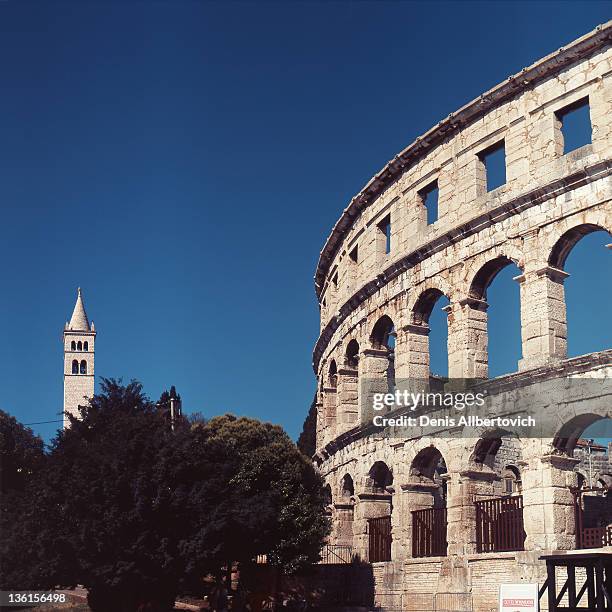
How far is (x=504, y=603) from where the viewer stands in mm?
16938

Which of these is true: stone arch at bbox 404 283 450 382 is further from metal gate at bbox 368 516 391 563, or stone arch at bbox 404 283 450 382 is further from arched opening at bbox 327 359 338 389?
arched opening at bbox 327 359 338 389

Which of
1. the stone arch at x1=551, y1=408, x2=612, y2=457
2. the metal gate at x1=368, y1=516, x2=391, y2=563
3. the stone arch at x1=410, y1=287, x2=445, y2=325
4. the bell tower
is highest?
the bell tower

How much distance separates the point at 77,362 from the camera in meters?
97.9

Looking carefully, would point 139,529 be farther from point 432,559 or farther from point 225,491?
point 432,559

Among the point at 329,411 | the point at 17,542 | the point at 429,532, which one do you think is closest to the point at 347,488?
the point at 329,411

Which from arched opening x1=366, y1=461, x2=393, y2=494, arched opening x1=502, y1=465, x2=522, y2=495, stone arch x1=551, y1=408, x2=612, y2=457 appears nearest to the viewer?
stone arch x1=551, y1=408, x2=612, y2=457

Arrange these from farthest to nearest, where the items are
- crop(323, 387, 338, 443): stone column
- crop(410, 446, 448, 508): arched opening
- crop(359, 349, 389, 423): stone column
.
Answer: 1. crop(323, 387, 338, 443): stone column
2. crop(359, 349, 389, 423): stone column
3. crop(410, 446, 448, 508): arched opening

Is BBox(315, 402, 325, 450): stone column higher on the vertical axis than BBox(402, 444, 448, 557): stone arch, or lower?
higher

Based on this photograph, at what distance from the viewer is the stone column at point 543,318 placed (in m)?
21.3

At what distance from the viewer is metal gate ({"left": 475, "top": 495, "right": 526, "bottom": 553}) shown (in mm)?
21656

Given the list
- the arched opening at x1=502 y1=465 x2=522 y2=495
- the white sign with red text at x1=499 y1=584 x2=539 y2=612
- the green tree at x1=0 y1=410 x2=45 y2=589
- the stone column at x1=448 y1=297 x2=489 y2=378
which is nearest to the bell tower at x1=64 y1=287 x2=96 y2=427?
the green tree at x1=0 y1=410 x2=45 y2=589

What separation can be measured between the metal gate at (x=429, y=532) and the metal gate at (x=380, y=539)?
59.6 inches

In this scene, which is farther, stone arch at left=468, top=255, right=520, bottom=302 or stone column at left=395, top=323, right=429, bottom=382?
stone column at left=395, top=323, right=429, bottom=382

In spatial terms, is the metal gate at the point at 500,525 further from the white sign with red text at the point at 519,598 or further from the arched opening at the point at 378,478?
the arched opening at the point at 378,478
